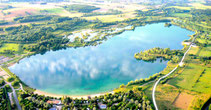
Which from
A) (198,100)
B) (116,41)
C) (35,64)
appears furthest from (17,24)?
(198,100)

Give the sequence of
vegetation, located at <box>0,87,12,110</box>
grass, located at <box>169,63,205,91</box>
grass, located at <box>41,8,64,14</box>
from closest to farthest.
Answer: vegetation, located at <box>0,87,12,110</box> → grass, located at <box>169,63,205,91</box> → grass, located at <box>41,8,64,14</box>

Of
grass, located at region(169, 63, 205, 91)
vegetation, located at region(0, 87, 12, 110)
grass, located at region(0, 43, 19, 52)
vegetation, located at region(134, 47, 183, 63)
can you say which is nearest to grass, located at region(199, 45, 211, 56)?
vegetation, located at region(134, 47, 183, 63)

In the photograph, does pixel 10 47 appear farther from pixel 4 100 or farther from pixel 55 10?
pixel 55 10

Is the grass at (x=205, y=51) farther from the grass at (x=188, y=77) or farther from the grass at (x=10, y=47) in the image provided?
the grass at (x=10, y=47)

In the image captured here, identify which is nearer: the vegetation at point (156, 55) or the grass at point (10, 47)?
the vegetation at point (156, 55)

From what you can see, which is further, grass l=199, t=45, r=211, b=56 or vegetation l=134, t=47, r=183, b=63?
grass l=199, t=45, r=211, b=56

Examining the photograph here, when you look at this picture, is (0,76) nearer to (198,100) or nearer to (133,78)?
(133,78)

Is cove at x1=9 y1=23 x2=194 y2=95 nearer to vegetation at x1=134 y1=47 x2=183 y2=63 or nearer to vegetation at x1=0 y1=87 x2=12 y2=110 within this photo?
vegetation at x1=134 y1=47 x2=183 y2=63

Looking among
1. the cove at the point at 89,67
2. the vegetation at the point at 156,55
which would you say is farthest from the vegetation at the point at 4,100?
the vegetation at the point at 156,55
